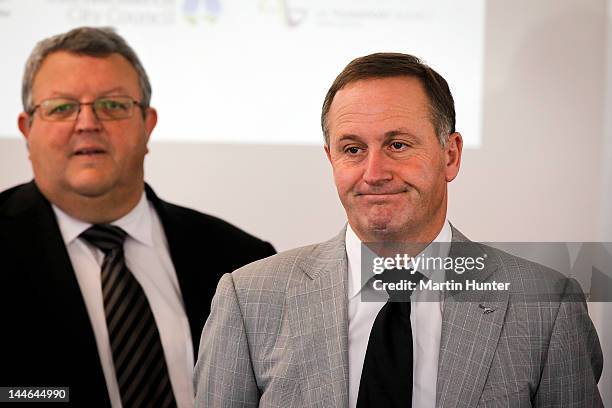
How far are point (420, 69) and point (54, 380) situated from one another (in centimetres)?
150

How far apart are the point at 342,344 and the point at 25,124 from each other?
4.70 ft

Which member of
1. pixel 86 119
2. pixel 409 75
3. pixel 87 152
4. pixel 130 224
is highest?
pixel 409 75

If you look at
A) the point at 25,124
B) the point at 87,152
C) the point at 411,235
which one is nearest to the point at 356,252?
the point at 411,235

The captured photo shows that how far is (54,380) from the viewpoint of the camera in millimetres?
2521

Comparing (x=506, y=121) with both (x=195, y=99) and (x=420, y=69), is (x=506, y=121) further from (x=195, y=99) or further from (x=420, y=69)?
(x=195, y=99)

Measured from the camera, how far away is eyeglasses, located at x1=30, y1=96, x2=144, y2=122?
2615 mm

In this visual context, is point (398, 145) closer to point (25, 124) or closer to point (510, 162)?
point (510, 162)

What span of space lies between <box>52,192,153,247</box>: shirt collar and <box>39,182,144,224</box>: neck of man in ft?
0.05

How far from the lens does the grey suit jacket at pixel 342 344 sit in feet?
6.72

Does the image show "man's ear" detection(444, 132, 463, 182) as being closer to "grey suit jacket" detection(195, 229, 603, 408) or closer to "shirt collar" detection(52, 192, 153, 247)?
"grey suit jacket" detection(195, 229, 603, 408)

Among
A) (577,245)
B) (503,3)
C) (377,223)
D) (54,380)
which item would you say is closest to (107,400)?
(54,380)

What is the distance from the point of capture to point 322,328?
211 centimetres

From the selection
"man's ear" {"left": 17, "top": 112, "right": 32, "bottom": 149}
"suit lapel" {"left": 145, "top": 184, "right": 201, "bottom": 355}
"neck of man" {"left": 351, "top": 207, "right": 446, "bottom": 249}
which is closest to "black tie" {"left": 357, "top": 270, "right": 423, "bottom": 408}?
"neck of man" {"left": 351, "top": 207, "right": 446, "bottom": 249}

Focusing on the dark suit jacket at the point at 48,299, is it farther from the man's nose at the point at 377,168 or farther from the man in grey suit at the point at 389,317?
the man's nose at the point at 377,168
